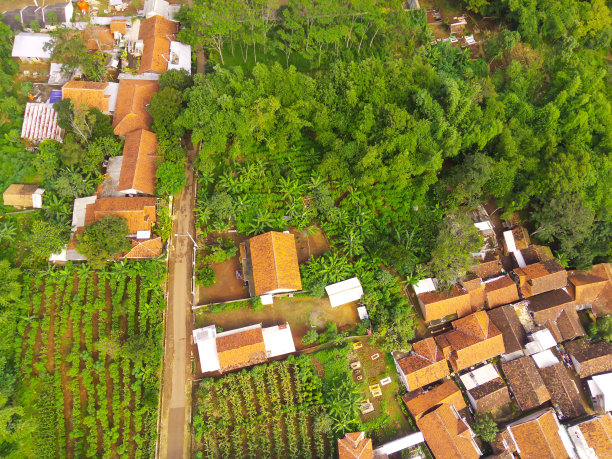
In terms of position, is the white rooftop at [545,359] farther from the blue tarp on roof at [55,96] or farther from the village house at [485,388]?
the blue tarp on roof at [55,96]

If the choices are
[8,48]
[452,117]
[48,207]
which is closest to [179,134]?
[48,207]

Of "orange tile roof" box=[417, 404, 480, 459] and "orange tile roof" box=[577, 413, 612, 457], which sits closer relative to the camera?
"orange tile roof" box=[417, 404, 480, 459]

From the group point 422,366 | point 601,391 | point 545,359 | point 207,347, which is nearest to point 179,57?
point 207,347

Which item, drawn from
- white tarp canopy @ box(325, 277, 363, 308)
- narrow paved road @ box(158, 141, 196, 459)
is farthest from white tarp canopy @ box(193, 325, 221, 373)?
white tarp canopy @ box(325, 277, 363, 308)

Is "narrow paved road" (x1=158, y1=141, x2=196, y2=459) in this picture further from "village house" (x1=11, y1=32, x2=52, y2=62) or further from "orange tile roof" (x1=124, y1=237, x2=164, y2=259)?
"village house" (x1=11, y1=32, x2=52, y2=62)

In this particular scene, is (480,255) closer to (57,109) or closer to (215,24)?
(215,24)

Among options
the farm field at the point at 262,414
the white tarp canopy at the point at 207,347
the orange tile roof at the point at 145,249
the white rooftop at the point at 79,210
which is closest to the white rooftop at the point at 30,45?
the white rooftop at the point at 79,210
